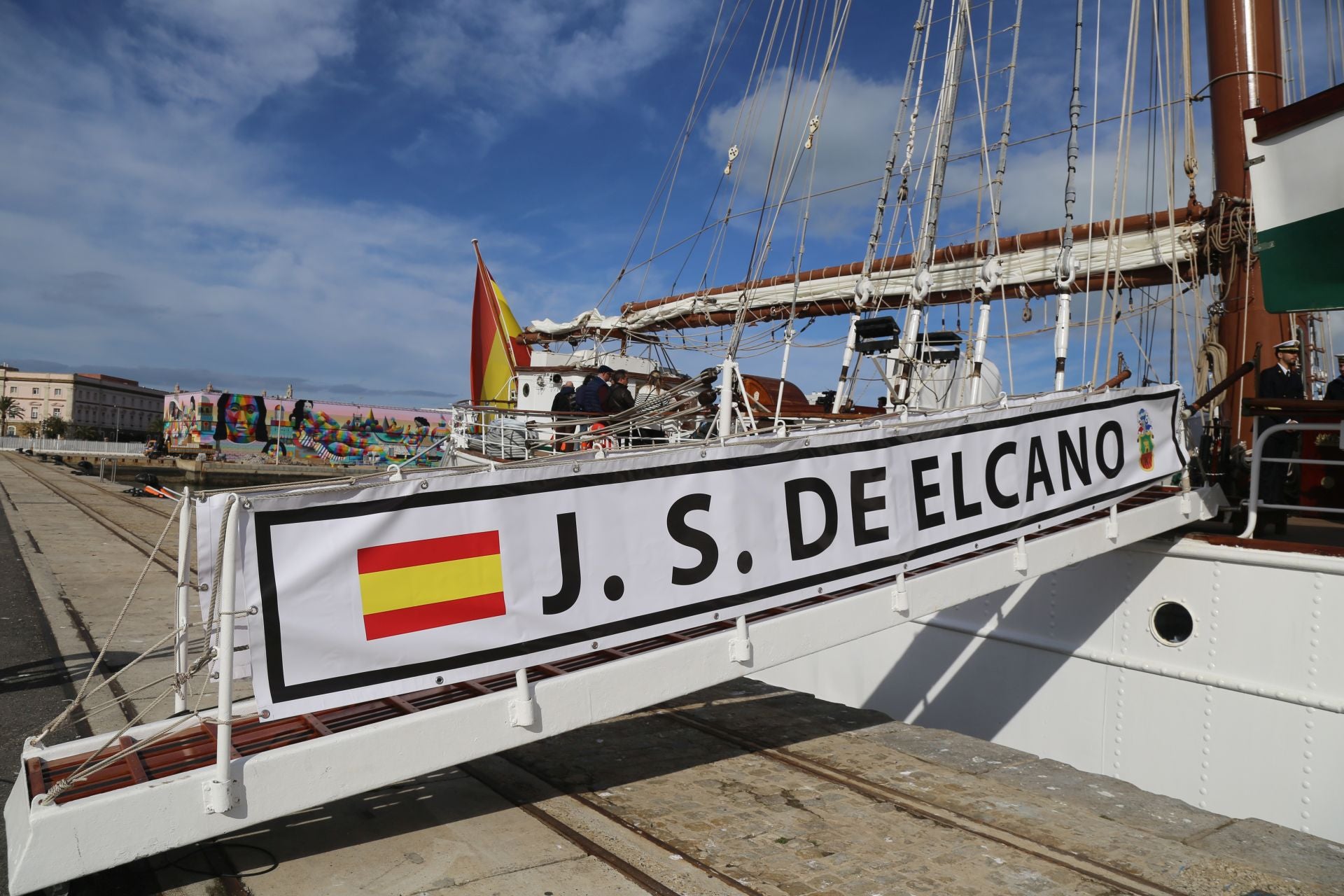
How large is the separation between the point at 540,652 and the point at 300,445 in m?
60.2

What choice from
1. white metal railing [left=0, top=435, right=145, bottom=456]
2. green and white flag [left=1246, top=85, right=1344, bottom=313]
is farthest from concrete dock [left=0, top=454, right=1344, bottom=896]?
white metal railing [left=0, top=435, right=145, bottom=456]

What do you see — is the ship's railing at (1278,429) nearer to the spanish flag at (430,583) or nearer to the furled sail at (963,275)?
the furled sail at (963,275)

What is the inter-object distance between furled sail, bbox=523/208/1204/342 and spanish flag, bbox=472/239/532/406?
10.1 metres

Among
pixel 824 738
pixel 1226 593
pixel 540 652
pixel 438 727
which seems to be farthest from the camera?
pixel 1226 593

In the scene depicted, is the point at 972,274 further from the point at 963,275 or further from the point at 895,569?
the point at 895,569

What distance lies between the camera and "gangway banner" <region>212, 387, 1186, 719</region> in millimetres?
3111

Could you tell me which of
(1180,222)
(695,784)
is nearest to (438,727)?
(695,784)

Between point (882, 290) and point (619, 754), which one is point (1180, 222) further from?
point (619, 754)

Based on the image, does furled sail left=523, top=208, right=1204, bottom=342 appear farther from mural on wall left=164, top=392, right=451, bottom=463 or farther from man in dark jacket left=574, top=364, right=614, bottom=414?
mural on wall left=164, top=392, right=451, bottom=463

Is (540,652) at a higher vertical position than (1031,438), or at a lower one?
lower

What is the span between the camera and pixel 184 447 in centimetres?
5566

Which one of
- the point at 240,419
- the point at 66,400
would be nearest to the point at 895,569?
the point at 240,419

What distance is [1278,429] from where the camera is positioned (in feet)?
19.7

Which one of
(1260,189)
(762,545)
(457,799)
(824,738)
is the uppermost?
(1260,189)
